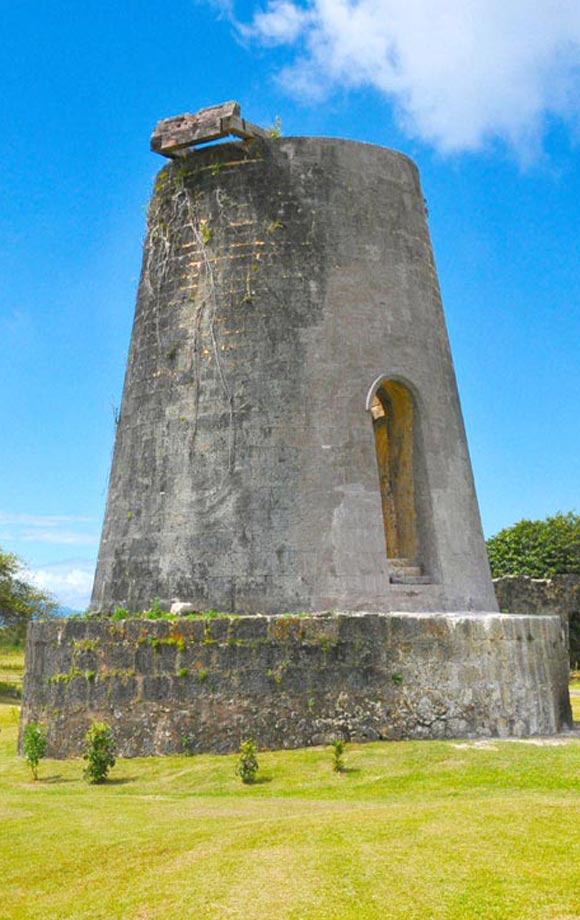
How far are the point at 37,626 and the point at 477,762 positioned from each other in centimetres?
617

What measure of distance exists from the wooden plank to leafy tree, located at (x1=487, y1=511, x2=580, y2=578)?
26890 millimetres

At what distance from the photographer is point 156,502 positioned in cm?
1395

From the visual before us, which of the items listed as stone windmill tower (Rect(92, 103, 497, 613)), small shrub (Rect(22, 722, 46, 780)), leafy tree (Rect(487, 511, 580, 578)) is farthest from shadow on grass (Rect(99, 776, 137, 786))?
leafy tree (Rect(487, 511, 580, 578))

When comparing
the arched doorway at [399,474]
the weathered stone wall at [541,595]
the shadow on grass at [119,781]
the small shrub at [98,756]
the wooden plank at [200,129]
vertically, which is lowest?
the shadow on grass at [119,781]

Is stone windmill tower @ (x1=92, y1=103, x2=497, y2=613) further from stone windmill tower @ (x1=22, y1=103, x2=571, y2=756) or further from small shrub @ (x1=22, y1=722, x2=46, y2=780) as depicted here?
small shrub @ (x1=22, y1=722, x2=46, y2=780)

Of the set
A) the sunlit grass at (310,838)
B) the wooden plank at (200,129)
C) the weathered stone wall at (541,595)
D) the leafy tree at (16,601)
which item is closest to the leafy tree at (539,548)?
the weathered stone wall at (541,595)

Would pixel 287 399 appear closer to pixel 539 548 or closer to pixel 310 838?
pixel 310 838

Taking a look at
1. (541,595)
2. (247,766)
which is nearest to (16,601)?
(541,595)

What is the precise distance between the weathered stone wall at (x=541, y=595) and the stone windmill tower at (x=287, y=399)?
17694 mm

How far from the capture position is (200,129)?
14.7 m

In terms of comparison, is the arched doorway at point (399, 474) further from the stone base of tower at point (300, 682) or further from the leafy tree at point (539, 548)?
the leafy tree at point (539, 548)

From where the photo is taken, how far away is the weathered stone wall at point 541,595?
31.9 metres

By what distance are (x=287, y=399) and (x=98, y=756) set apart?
5.44 meters

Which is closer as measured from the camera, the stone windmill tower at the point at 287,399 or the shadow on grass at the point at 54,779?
the shadow on grass at the point at 54,779
